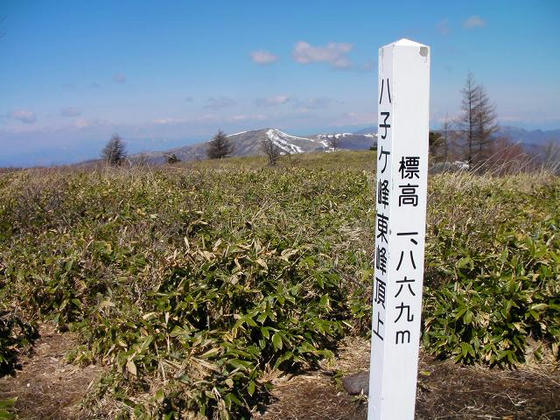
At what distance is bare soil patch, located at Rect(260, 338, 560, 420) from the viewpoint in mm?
2633

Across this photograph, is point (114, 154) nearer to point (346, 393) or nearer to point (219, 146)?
point (346, 393)

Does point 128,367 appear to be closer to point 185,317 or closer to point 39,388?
point 185,317

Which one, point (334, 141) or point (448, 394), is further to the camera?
point (334, 141)

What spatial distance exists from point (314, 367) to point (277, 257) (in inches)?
29.6

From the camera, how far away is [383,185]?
202cm

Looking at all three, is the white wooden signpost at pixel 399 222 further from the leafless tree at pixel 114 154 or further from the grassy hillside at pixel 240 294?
the leafless tree at pixel 114 154

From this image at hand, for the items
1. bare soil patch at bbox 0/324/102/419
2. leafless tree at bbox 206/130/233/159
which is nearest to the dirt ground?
bare soil patch at bbox 0/324/102/419

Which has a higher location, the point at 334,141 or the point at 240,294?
the point at 334,141

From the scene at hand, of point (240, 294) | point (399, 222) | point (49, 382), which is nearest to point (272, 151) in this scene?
point (240, 294)

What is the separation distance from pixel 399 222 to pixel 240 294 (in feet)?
4.42

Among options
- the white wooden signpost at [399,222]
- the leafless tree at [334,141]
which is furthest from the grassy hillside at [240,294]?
the leafless tree at [334,141]

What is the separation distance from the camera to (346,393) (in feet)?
9.30

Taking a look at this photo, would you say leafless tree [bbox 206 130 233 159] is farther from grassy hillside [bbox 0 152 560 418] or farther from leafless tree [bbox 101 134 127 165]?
grassy hillside [bbox 0 152 560 418]

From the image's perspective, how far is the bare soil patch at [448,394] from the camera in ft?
8.64
